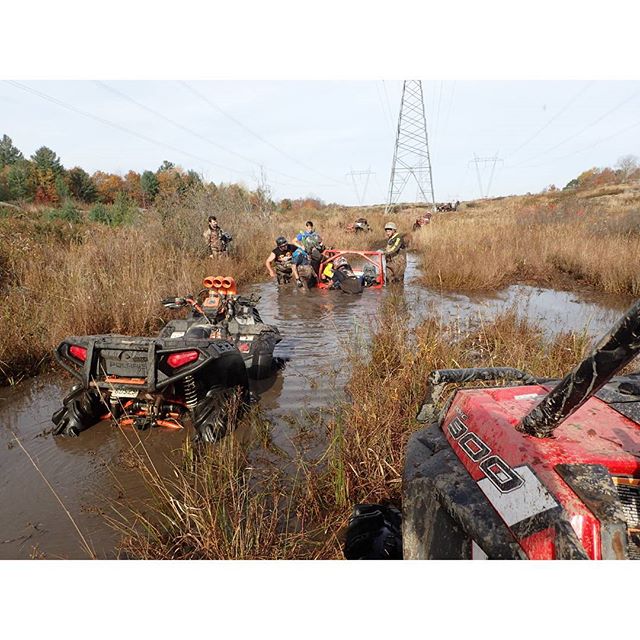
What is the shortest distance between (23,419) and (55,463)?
1099mm

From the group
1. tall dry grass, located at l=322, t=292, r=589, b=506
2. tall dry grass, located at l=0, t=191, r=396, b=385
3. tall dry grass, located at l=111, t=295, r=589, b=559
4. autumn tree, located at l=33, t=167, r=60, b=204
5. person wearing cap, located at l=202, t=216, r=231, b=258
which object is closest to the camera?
tall dry grass, located at l=111, t=295, r=589, b=559

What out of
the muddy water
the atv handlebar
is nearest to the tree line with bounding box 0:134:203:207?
the muddy water

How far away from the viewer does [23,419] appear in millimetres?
4289

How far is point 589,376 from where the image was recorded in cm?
117

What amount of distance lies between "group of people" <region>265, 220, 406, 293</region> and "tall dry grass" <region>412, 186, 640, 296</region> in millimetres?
954

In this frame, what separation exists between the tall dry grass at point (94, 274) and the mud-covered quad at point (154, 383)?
5.93 feet

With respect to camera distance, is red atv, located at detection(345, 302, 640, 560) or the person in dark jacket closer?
red atv, located at detection(345, 302, 640, 560)

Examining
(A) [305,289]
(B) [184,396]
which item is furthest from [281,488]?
(A) [305,289]

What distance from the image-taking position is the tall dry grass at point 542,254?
10.2 metres

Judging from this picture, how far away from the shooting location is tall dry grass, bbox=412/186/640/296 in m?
10.2

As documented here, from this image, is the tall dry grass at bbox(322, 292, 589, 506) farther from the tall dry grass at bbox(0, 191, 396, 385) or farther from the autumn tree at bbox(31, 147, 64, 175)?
the autumn tree at bbox(31, 147, 64, 175)

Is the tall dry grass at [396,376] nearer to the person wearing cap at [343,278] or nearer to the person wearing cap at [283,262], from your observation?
Answer: the person wearing cap at [343,278]

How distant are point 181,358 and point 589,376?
2882mm

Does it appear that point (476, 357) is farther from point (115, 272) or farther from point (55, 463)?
point (115, 272)
